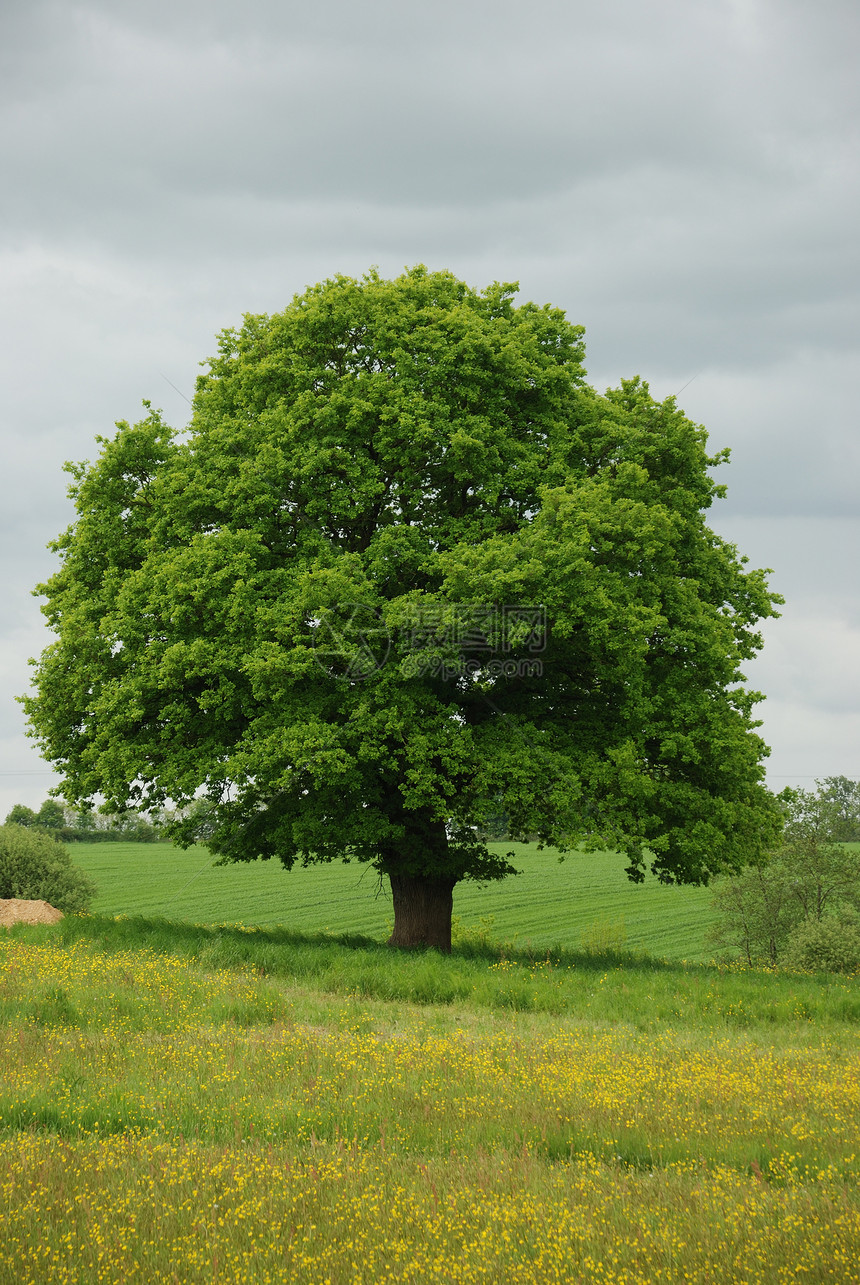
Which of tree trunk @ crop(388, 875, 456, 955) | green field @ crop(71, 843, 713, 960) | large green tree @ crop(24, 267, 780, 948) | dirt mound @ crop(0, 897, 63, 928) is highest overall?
large green tree @ crop(24, 267, 780, 948)

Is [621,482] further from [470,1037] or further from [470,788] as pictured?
[470,1037]

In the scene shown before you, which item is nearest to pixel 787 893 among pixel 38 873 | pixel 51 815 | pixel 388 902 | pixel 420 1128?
pixel 388 902

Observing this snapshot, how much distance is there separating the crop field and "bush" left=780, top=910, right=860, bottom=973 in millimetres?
18997

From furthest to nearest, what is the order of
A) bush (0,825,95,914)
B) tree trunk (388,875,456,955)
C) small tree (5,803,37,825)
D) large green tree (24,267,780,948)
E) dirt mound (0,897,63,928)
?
small tree (5,803,37,825) → bush (0,825,95,914) → dirt mound (0,897,63,928) → tree trunk (388,875,456,955) → large green tree (24,267,780,948)

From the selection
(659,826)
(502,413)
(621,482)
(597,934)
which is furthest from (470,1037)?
(597,934)

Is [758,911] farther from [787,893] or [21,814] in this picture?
[21,814]

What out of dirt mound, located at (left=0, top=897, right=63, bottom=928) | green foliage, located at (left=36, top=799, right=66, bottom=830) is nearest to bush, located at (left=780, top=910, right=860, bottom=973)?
dirt mound, located at (left=0, top=897, right=63, bottom=928)

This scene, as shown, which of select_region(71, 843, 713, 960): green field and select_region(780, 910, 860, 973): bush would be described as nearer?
select_region(780, 910, 860, 973): bush

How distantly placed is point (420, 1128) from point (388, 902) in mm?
47346

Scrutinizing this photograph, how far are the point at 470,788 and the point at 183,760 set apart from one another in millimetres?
6472

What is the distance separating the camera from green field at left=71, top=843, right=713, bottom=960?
45.2 meters

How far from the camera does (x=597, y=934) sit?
33781mm

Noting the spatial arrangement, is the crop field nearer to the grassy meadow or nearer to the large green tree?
the grassy meadow

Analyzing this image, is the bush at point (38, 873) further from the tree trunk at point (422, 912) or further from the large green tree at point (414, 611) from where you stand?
the tree trunk at point (422, 912)
